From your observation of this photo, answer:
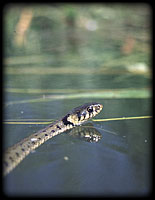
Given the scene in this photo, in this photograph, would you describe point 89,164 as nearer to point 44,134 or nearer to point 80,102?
point 44,134

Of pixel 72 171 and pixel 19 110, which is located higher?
pixel 19 110

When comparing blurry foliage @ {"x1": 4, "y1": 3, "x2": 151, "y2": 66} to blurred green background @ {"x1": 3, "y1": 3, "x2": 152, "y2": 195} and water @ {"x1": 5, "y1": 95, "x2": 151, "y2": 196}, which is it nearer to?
blurred green background @ {"x1": 3, "y1": 3, "x2": 152, "y2": 195}

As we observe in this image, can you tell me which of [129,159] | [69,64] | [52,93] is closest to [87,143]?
[129,159]

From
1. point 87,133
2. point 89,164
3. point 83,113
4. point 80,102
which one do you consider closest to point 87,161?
point 89,164

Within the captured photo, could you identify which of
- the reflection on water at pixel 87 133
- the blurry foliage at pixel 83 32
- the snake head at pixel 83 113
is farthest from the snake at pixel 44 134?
the blurry foliage at pixel 83 32

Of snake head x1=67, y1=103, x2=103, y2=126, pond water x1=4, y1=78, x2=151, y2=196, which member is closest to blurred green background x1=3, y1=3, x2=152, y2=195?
pond water x1=4, y1=78, x2=151, y2=196

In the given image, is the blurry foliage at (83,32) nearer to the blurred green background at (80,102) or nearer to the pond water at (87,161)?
the blurred green background at (80,102)

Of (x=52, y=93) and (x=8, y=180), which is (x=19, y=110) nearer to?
(x=52, y=93)
